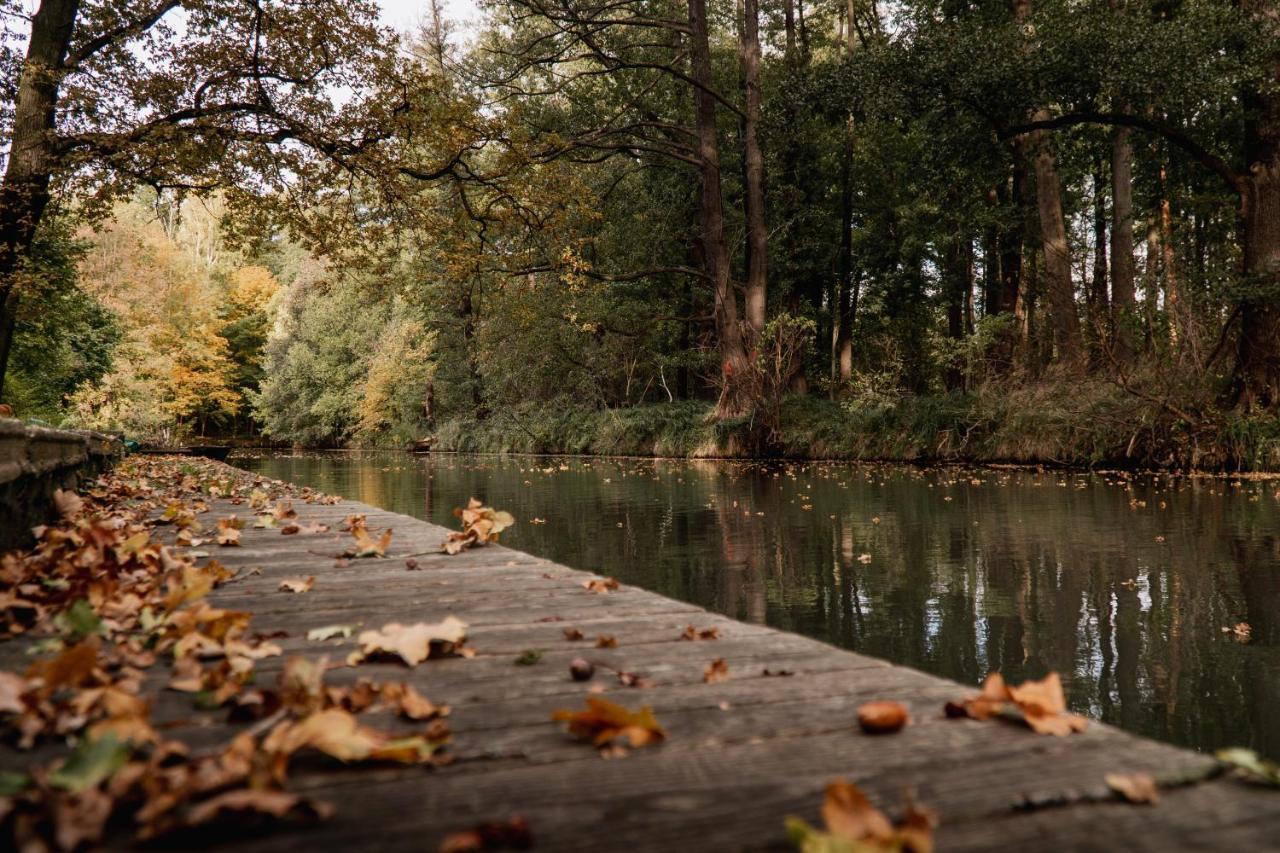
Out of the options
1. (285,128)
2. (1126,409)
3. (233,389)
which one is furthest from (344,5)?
(233,389)

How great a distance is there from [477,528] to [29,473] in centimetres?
194

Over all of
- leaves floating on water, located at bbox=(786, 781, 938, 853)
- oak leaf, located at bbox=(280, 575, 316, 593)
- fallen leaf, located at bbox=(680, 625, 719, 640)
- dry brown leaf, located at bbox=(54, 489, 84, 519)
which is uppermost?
dry brown leaf, located at bbox=(54, 489, 84, 519)

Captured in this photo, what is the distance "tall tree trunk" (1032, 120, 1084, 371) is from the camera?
15.9m

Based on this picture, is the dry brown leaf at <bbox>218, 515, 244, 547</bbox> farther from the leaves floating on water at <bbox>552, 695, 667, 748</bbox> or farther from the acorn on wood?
the leaves floating on water at <bbox>552, 695, 667, 748</bbox>

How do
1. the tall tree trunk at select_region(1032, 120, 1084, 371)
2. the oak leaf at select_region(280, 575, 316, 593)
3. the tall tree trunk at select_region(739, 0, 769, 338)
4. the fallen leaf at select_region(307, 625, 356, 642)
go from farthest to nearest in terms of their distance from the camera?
1. the tall tree trunk at select_region(739, 0, 769, 338)
2. the tall tree trunk at select_region(1032, 120, 1084, 371)
3. the oak leaf at select_region(280, 575, 316, 593)
4. the fallen leaf at select_region(307, 625, 356, 642)

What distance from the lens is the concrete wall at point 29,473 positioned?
3139 millimetres

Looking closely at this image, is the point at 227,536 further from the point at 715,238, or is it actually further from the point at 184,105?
the point at 715,238

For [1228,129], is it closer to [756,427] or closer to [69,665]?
[756,427]

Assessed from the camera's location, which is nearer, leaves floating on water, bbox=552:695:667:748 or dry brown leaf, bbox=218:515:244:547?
leaves floating on water, bbox=552:695:667:748

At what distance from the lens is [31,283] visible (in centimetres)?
966

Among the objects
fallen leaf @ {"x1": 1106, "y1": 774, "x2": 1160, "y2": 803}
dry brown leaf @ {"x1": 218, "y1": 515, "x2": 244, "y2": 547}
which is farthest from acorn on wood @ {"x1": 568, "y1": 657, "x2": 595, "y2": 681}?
dry brown leaf @ {"x1": 218, "y1": 515, "x2": 244, "y2": 547}

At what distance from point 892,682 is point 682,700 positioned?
45 cm

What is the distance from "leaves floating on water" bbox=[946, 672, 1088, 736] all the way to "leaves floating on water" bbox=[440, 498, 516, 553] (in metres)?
2.74

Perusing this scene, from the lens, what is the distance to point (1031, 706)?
1.42 meters
